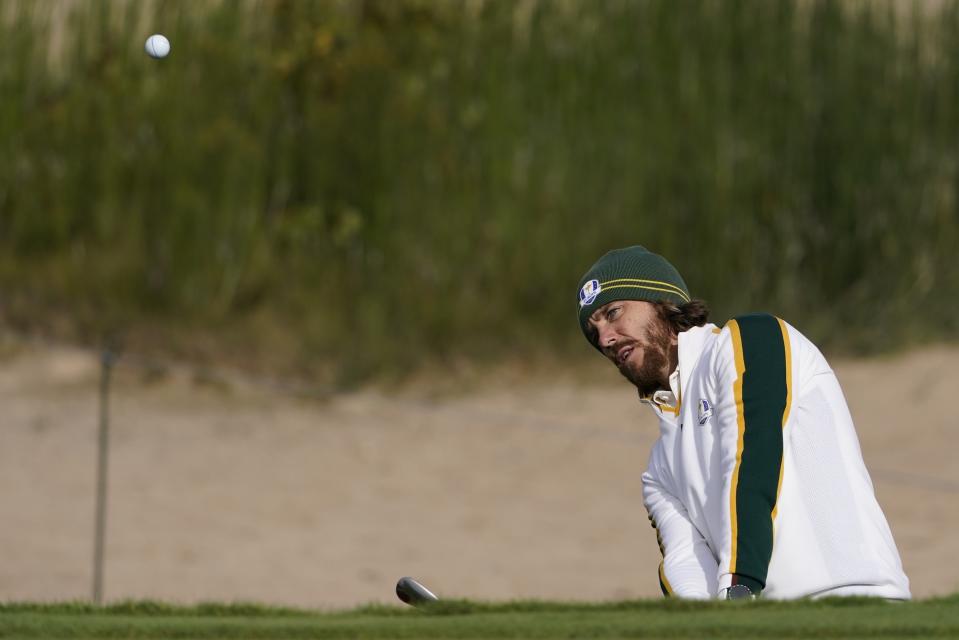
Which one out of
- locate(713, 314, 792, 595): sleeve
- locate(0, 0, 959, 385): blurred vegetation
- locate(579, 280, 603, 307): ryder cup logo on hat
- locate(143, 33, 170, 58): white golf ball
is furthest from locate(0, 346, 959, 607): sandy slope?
locate(713, 314, 792, 595): sleeve

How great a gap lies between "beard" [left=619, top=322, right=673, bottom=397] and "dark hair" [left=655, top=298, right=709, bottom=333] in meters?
0.02

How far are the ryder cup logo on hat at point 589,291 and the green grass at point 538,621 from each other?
2.38 ft

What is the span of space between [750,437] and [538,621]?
55 centimetres

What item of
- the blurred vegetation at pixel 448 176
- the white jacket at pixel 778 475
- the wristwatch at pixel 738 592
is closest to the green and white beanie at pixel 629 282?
the white jacket at pixel 778 475

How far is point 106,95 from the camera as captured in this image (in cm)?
1207

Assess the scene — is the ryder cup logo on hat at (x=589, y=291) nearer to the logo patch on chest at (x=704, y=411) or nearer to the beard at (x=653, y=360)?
the beard at (x=653, y=360)

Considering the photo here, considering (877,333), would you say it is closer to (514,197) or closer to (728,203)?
(728,203)

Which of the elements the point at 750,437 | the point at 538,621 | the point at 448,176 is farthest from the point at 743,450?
the point at 448,176

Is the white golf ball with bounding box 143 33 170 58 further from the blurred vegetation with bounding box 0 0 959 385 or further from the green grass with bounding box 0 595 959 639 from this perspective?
the blurred vegetation with bounding box 0 0 959 385

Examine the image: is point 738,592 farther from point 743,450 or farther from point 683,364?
Answer: point 683,364

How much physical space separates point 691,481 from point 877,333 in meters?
9.23

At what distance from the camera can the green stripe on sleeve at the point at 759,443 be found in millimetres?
2691

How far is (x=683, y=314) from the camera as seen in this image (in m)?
3.08

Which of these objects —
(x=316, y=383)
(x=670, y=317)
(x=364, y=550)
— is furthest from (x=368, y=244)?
(x=670, y=317)
